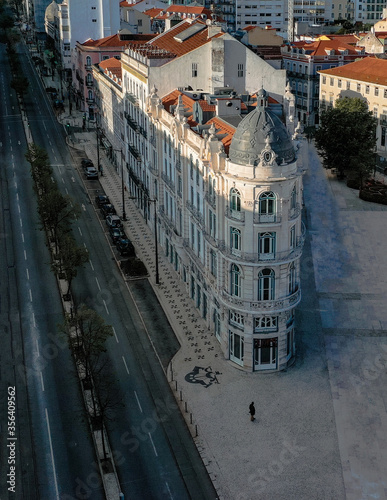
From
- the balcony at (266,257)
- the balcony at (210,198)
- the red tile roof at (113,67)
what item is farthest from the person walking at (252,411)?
the red tile roof at (113,67)

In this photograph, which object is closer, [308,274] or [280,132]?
[280,132]

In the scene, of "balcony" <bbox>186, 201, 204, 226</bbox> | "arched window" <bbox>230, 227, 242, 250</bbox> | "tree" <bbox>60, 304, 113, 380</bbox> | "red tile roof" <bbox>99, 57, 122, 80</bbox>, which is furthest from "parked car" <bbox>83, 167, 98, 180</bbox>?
"arched window" <bbox>230, 227, 242, 250</bbox>

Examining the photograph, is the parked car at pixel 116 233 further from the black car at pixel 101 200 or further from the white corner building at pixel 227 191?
the black car at pixel 101 200

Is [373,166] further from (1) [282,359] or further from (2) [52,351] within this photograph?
(2) [52,351]

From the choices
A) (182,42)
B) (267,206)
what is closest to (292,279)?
(267,206)

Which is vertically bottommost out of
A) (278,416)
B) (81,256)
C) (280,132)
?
(278,416)

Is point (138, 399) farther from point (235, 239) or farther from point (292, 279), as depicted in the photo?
point (292, 279)

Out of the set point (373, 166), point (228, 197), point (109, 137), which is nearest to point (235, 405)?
point (228, 197)
